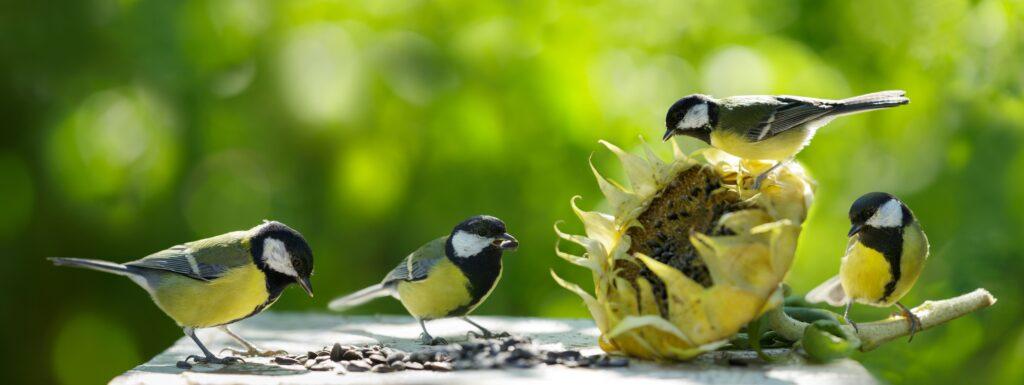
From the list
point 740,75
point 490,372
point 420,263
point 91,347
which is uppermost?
point 740,75

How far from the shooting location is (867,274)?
103 inches

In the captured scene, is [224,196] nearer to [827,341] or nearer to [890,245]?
[890,245]

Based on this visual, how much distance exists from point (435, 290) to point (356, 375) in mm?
661

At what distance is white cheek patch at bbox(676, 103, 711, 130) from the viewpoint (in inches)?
107

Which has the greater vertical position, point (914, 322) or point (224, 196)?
point (224, 196)

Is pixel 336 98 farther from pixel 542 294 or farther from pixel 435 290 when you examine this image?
pixel 435 290

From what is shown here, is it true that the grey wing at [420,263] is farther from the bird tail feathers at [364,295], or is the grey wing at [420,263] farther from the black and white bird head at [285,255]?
the black and white bird head at [285,255]

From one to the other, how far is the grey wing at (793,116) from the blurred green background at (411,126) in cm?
141

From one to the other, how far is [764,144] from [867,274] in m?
0.43

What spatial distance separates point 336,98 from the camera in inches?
167

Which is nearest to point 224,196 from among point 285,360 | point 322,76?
point 322,76

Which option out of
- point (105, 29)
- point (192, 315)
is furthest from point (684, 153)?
point (105, 29)

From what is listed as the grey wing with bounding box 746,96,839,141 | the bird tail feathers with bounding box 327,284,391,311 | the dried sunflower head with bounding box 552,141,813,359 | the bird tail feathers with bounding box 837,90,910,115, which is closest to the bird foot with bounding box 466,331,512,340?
the bird tail feathers with bounding box 327,284,391,311

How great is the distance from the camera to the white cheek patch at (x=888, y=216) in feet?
8.45
